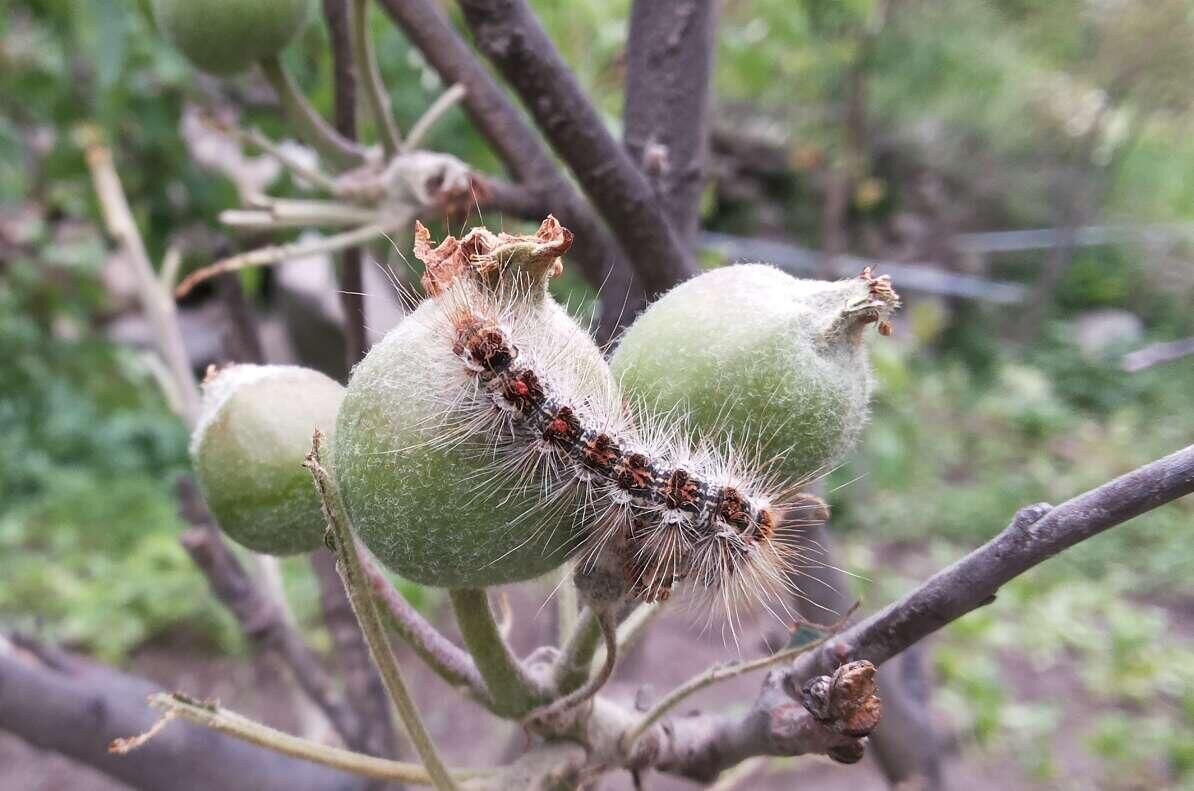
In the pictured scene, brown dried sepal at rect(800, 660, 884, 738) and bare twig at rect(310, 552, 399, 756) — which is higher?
brown dried sepal at rect(800, 660, 884, 738)

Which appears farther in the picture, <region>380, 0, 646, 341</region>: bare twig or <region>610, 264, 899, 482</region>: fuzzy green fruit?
<region>380, 0, 646, 341</region>: bare twig

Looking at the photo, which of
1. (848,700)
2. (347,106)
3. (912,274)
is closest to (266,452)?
(848,700)

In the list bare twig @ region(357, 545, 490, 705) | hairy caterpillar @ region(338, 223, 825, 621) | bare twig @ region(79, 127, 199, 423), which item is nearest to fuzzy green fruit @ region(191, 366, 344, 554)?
bare twig @ region(357, 545, 490, 705)

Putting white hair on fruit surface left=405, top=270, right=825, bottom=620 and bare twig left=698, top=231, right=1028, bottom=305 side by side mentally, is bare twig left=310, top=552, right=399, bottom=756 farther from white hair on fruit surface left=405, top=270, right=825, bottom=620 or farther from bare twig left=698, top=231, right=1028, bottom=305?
bare twig left=698, top=231, right=1028, bottom=305

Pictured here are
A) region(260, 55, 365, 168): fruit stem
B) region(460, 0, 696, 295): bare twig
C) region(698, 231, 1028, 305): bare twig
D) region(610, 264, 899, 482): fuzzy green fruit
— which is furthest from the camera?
region(698, 231, 1028, 305): bare twig

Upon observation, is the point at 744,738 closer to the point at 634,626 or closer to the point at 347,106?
the point at 634,626

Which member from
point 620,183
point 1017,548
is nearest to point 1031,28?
point 620,183
